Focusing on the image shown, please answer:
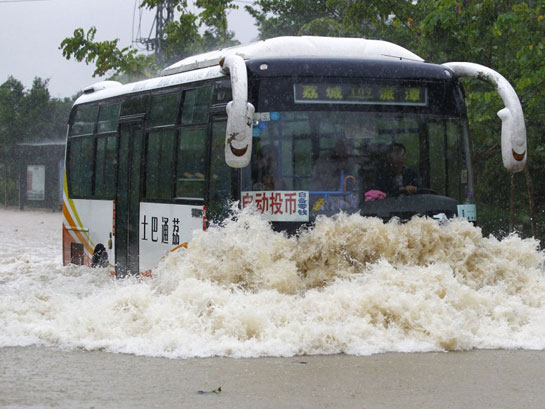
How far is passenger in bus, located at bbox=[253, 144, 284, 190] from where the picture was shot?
10930mm

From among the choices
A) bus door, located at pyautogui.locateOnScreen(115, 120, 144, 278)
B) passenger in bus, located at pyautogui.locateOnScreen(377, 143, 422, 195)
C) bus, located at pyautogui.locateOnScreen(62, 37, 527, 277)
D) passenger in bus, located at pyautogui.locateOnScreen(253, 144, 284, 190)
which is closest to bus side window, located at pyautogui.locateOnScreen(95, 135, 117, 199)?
bus door, located at pyautogui.locateOnScreen(115, 120, 144, 278)

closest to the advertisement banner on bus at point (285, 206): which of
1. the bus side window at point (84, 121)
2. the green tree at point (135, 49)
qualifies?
the bus side window at point (84, 121)

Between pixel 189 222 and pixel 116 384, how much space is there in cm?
489

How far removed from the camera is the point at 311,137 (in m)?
11.0

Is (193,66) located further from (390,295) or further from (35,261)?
(35,261)

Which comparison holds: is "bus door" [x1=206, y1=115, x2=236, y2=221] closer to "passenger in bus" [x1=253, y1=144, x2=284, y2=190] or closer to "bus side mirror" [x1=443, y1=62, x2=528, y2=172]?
"passenger in bus" [x1=253, y1=144, x2=284, y2=190]

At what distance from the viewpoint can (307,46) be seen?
12.0 meters

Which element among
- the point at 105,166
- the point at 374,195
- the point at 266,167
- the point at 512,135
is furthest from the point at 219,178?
the point at 105,166

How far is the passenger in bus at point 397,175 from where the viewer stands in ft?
36.8

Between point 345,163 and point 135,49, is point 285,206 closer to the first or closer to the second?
point 345,163

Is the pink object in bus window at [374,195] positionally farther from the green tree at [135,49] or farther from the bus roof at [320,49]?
the green tree at [135,49]

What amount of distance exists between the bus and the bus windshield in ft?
0.04

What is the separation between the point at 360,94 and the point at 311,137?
2.70ft

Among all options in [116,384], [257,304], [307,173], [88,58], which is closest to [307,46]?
[307,173]
